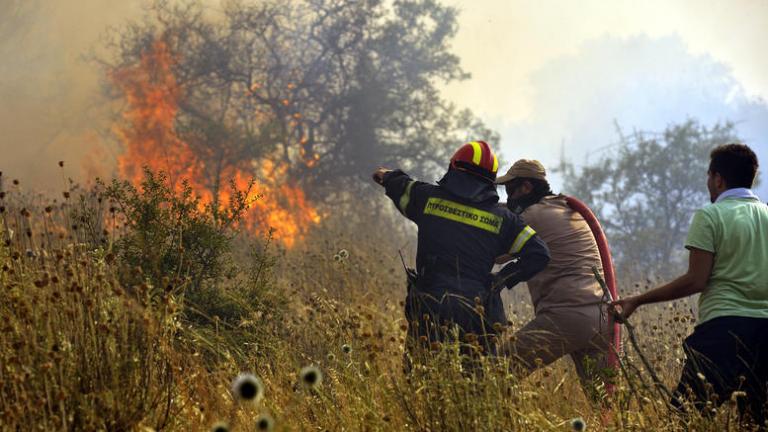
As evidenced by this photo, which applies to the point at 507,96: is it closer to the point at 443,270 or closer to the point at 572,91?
the point at 572,91

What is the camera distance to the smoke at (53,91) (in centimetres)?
2489

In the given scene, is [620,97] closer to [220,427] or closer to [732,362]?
[732,362]

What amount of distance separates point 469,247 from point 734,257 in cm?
157

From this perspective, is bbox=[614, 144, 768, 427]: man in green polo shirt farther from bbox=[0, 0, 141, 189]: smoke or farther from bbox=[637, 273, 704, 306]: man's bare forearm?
bbox=[0, 0, 141, 189]: smoke

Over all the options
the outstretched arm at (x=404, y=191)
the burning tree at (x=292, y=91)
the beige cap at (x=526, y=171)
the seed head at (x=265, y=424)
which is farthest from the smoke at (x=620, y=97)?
the seed head at (x=265, y=424)

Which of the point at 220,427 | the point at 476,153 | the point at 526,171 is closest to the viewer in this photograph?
the point at 220,427

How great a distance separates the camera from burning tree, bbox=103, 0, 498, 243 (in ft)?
63.5

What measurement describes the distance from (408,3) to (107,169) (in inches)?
407

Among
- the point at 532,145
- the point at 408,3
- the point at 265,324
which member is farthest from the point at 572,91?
the point at 265,324

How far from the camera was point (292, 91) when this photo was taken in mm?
21625

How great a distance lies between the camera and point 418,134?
22.4 m

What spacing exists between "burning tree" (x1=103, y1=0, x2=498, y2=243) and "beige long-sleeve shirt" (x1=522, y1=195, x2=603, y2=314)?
13.6 m

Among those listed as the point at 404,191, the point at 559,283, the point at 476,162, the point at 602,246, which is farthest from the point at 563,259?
the point at 404,191

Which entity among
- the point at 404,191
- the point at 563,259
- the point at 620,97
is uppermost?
the point at 620,97
